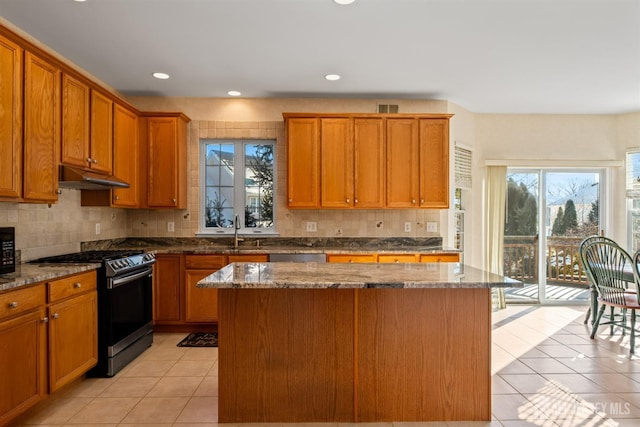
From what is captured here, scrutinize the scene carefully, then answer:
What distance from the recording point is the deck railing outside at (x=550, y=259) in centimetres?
541

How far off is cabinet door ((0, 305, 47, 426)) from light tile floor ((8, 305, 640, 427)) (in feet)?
0.83

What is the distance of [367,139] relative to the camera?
443 cm

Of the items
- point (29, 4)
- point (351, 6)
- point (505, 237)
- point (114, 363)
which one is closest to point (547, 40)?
point (351, 6)

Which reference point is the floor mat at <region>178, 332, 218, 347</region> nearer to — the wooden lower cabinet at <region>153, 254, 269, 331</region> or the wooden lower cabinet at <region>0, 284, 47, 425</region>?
the wooden lower cabinet at <region>153, 254, 269, 331</region>

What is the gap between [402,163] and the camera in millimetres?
4445

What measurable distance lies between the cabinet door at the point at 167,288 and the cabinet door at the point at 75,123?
4.20 feet

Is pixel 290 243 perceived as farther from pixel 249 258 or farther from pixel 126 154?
pixel 126 154

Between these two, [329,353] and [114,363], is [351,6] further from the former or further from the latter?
[114,363]

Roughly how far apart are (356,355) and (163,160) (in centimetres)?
324

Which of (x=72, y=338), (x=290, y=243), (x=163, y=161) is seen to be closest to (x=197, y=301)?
(x=290, y=243)

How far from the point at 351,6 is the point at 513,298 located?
4.60 metres

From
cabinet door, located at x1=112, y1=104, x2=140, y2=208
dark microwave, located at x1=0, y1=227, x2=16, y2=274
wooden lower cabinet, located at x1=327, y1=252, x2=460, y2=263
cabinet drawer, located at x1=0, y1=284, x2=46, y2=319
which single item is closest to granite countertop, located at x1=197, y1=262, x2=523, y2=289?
cabinet drawer, located at x1=0, y1=284, x2=46, y2=319

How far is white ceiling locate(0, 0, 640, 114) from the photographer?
2715 millimetres

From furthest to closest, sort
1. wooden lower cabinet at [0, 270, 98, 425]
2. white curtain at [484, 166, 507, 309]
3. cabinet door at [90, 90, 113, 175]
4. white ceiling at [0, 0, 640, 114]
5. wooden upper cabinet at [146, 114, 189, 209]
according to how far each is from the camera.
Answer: white curtain at [484, 166, 507, 309] < wooden upper cabinet at [146, 114, 189, 209] < cabinet door at [90, 90, 113, 175] < white ceiling at [0, 0, 640, 114] < wooden lower cabinet at [0, 270, 98, 425]
